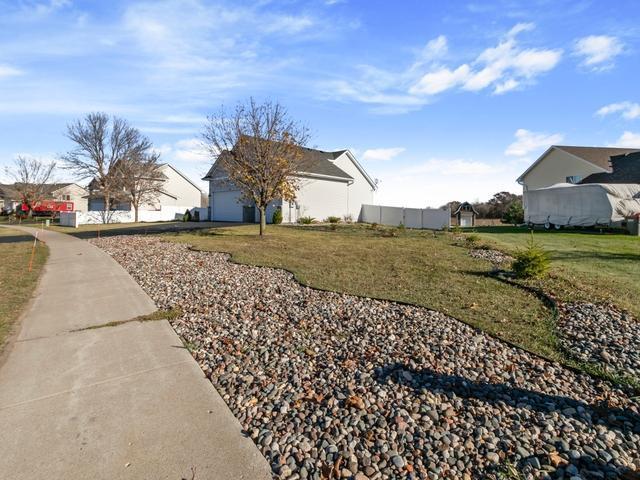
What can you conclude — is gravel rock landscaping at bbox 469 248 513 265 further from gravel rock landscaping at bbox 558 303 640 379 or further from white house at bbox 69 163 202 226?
white house at bbox 69 163 202 226

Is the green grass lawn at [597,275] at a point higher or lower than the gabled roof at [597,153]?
lower

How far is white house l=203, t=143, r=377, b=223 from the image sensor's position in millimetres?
26297

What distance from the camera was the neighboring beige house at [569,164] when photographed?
28.5 metres

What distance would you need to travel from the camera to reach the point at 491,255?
33.6ft

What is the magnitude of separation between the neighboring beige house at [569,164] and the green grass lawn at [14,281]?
3571cm

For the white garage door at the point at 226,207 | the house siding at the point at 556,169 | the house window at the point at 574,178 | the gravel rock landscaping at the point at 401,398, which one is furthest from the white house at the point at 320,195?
the gravel rock landscaping at the point at 401,398

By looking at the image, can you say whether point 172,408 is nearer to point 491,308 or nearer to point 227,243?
point 491,308

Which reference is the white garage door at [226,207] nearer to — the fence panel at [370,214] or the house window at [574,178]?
the fence panel at [370,214]

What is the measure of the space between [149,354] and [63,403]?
43.1 inches

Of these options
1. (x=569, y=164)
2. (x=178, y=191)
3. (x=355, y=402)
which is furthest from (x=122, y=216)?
(x=569, y=164)

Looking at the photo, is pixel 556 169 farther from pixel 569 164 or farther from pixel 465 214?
pixel 465 214

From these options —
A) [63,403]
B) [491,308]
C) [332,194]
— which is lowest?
[63,403]

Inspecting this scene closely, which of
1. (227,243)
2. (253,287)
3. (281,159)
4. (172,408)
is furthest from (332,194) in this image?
(172,408)

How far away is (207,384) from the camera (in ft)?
11.7
